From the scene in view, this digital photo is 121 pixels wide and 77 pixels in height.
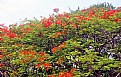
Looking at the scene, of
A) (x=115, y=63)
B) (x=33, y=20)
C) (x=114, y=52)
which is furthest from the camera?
(x=33, y=20)

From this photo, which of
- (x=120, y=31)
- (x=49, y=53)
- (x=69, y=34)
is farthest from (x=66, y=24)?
(x=120, y=31)

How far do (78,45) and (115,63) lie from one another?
171 cm

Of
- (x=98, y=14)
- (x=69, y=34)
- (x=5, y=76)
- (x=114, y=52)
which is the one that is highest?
(x=98, y=14)

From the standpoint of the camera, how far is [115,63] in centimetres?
1268

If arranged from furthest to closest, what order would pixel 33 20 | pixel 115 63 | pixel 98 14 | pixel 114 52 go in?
pixel 33 20, pixel 98 14, pixel 114 52, pixel 115 63

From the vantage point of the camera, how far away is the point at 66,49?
1313 centimetres

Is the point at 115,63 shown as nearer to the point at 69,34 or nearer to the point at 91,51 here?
the point at 91,51

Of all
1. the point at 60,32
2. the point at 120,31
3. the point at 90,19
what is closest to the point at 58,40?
the point at 60,32

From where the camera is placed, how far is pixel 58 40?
1467 centimetres

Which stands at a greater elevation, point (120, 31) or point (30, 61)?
point (120, 31)

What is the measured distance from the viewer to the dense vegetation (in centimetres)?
1275

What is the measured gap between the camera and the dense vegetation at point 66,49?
12.8 metres

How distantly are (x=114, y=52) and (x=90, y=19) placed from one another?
191cm

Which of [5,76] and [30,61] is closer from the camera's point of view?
[30,61]
